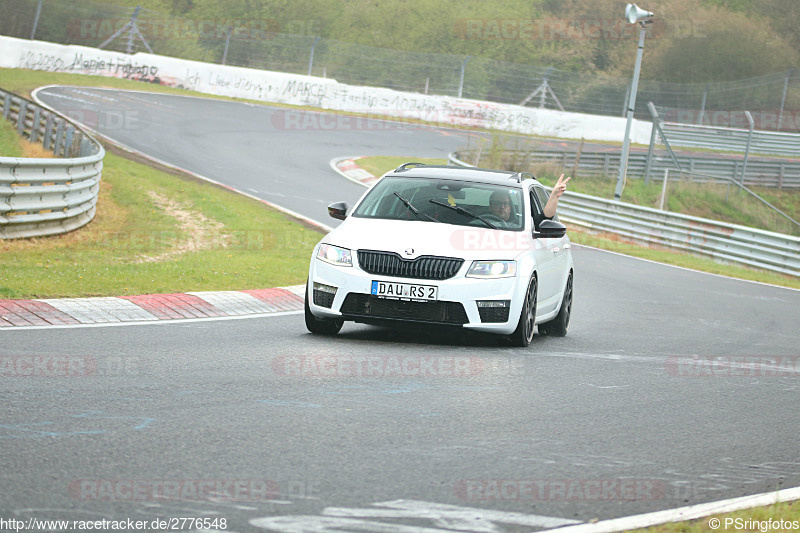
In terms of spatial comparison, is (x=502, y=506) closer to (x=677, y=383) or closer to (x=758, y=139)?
(x=677, y=383)

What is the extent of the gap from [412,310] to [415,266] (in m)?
0.39

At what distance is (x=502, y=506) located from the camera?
4840mm

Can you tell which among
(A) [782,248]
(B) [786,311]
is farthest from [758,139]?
(B) [786,311]

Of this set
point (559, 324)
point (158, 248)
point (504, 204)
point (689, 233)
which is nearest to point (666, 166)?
point (689, 233)

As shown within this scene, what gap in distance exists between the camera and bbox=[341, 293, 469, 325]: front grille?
9.38 meters

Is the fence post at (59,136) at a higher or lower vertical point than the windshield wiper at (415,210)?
lower

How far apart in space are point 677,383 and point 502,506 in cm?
433

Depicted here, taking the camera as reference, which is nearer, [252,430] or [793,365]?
[252,430]
